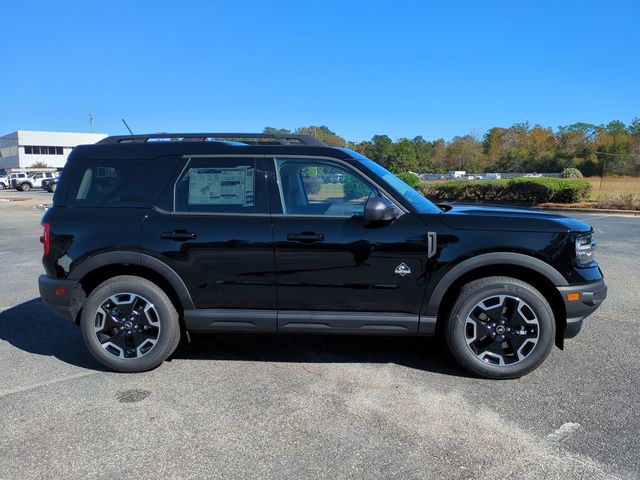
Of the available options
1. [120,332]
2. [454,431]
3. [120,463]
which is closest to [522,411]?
[454,431]

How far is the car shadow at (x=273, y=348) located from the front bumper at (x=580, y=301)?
920mm

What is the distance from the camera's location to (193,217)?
3928 mm

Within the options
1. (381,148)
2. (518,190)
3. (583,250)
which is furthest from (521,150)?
(583,250)

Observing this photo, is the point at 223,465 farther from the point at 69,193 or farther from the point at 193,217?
the point at 69,193

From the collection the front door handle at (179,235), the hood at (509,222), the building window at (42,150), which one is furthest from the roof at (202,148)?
the building window at (42,150)

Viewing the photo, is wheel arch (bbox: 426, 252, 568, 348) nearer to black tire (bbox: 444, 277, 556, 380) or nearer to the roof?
black tire (bbox: 444, 277, 556, 380)

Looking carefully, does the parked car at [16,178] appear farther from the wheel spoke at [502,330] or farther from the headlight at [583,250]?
the headlight at [583,250]

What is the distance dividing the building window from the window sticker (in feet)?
315

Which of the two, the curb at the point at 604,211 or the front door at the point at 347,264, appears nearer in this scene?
the front door at the point at 347,264

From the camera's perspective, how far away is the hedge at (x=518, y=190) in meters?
21.6

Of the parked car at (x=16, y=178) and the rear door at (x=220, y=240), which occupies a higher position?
the parked car at (x=16, y=178)

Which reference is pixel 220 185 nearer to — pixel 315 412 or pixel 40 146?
pixel 315 412

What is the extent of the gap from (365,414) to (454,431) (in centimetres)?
59

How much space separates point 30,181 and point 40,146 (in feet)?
159
